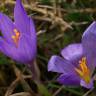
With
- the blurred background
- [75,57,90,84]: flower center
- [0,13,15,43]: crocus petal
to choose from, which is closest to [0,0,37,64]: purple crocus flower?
[0,13,15,43]: crocus petal

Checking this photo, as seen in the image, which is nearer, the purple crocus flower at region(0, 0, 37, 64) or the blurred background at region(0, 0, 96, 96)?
the purple crocus flower at region(0, 0, 37, 64)

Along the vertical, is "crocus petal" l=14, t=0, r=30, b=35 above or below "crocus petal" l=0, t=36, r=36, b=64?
above

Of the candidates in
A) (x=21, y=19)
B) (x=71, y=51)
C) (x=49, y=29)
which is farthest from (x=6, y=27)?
(x=49, y=29)

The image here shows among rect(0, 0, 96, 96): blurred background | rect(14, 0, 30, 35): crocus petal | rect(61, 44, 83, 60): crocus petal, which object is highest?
rect(14, 0, 30, 35): crocus petal

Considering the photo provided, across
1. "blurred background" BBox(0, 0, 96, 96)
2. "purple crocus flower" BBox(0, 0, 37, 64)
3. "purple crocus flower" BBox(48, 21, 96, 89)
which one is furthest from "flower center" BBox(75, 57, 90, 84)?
"blurred background" BBox(0, 0, 96, 96)

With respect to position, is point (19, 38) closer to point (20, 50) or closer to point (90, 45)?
point (20, 50)

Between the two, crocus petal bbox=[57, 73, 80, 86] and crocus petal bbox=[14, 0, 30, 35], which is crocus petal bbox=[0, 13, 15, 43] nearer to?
crocus petal bbox=[14, 0, 30, 35]

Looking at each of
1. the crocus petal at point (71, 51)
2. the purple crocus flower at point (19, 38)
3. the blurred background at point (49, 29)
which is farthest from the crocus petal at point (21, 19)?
the blurred background at point (49, 29)
